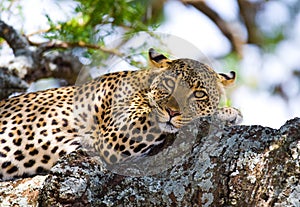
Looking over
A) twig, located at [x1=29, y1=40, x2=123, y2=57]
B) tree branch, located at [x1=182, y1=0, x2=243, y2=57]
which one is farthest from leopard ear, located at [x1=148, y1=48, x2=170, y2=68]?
tree branch, located at [x1=182, y1=0, x2=243, y2=57]

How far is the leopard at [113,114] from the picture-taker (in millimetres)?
5648

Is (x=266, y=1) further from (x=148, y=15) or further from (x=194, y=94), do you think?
(x=194, y=94)

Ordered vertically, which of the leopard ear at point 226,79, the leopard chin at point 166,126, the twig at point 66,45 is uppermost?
the leopard ear at point 226,79

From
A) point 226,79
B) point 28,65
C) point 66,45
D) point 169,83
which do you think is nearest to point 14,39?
point 28,65

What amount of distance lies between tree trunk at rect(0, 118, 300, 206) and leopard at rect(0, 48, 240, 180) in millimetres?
1083

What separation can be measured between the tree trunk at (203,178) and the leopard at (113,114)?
1083 millimetres

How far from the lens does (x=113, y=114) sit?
609cm

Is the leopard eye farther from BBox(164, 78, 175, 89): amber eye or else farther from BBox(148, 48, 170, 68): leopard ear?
BBox(148, 48, 170, 68): leopard ear

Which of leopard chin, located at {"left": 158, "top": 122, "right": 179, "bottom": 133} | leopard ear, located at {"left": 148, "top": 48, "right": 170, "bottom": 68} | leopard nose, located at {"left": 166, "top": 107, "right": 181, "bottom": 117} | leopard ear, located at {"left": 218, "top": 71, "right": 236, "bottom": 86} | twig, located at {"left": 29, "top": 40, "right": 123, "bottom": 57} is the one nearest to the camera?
leopard chin, located at {"left": 158, "top": 122, "right": 179, "bottom": 133}

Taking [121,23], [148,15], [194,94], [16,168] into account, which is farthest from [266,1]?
[16,168]

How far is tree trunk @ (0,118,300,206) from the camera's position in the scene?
369cm

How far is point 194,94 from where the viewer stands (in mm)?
5996

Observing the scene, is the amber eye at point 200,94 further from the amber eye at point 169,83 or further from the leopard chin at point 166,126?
the leopard chin at point 166,126

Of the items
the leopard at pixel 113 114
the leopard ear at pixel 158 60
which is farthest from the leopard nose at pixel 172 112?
the leopard ear at pixel 158 60
